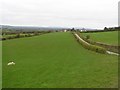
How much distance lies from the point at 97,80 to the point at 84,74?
1.92 meters

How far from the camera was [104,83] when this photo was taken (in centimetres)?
1196

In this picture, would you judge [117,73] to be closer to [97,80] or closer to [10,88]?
[97,80]

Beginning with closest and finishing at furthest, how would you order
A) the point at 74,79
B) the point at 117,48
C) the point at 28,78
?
the point at 74,79 → the point at 28,78 → the point at 117,48

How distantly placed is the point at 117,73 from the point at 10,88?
5866 millimetres

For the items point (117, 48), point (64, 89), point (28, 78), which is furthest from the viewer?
point (117, 48)

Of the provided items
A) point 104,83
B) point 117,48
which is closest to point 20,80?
point 104,83

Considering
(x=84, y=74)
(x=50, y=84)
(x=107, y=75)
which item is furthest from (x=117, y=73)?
(x=50, y=84)

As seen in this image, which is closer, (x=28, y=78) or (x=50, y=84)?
(x=50, y=84)

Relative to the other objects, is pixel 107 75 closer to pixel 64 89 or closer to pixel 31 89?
pixel 64 89

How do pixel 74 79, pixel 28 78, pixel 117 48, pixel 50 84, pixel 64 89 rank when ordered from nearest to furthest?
pixel 64 89 < pixel 50 84 < pixel 74 79 < pixel 28 78 < pixel 117 48

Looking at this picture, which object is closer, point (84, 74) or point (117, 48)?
point (84, 74)

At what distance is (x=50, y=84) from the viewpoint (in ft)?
40.9

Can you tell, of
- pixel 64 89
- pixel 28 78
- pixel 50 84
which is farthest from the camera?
pixel 28 78

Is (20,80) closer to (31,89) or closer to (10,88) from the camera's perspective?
(10,88)
